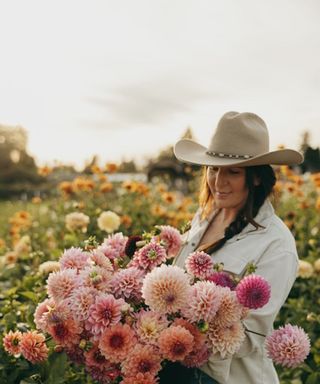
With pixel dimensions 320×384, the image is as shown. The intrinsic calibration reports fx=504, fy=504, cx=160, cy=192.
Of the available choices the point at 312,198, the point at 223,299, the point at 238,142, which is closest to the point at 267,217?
the point at 238,142

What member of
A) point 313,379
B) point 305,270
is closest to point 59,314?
point 313,379

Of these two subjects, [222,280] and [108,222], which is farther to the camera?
[108,222]

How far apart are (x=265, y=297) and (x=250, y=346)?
0.28 metres

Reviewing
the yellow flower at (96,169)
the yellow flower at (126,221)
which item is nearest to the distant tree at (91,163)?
the yellow flower at (96,169)

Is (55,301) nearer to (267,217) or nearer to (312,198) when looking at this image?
(267,217)

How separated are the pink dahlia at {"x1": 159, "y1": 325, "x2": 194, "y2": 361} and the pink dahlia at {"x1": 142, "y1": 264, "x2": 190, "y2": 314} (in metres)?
0.06

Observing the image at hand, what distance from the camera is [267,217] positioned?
1.77 metres

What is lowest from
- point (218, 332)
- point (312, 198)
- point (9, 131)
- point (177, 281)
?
point (9, 131)

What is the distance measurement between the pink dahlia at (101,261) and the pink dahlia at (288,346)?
467 mm

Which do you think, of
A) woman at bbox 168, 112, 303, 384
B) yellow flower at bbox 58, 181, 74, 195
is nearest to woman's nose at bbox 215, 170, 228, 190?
woman at bbox 168, 112, 303, 384

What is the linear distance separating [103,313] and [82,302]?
65mm

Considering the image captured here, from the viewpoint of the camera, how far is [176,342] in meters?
1.18

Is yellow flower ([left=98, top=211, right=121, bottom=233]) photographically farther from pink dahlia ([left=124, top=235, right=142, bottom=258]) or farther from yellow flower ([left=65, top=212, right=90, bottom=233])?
pink dahlia ([left=124, top=235, right=142, bottom=258])

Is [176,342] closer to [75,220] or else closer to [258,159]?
[258,159]
